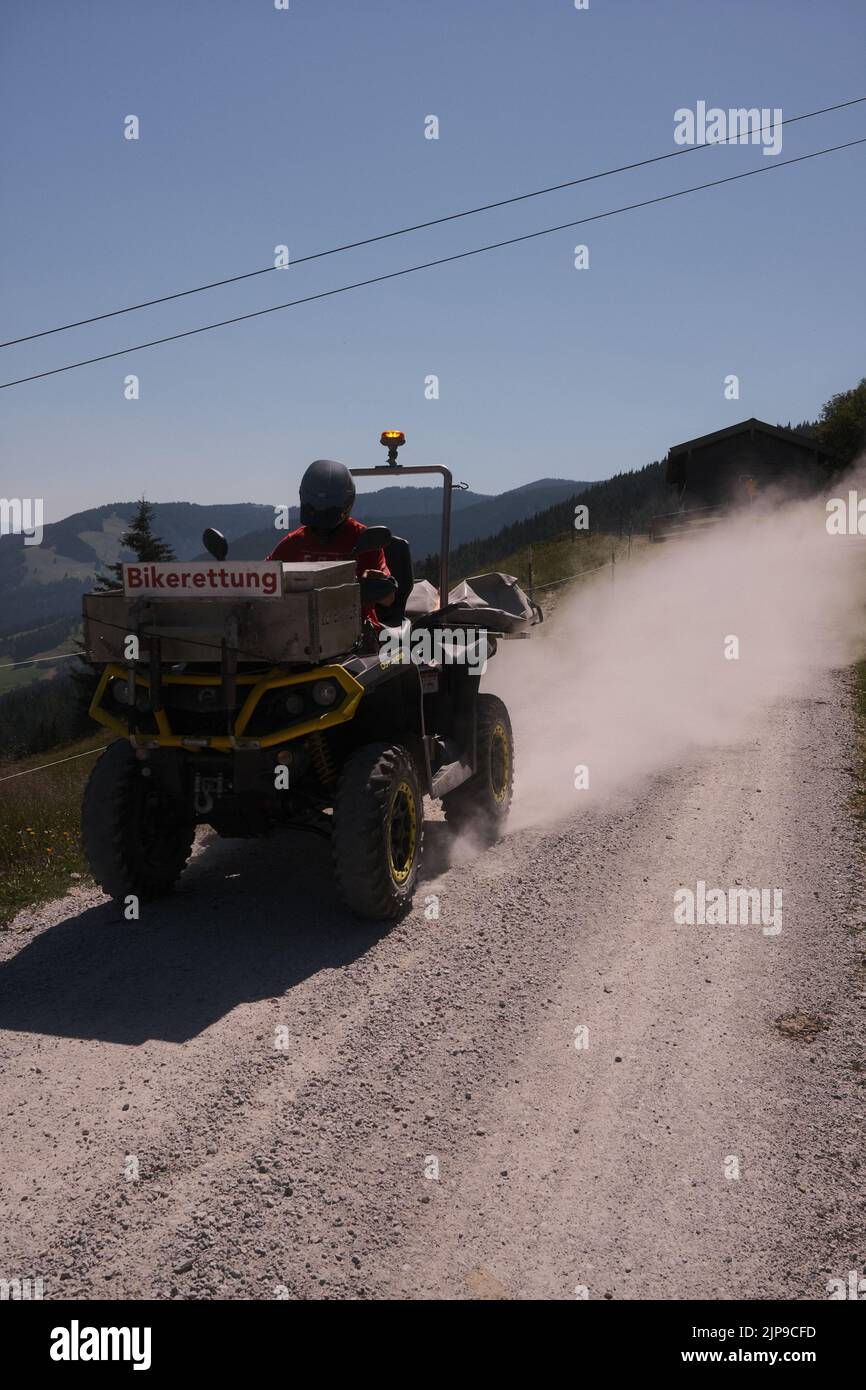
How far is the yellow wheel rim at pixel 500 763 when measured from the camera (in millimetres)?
8414

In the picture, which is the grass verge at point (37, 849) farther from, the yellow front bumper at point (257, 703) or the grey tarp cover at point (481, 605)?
the grey tarp cover at point (481, 605)

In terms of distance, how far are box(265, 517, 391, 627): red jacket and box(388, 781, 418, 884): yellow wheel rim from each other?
5.67 ft

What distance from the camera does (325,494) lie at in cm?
713

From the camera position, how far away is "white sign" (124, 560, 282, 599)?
5.71m

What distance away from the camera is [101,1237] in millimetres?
3533

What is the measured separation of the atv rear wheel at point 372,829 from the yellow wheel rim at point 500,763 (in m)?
2.01

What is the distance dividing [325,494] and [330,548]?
40 cm

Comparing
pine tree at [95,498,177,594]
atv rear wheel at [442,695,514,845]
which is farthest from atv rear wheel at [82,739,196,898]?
pine tree at [95,498,177,594]

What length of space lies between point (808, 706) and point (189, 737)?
31.4 feet

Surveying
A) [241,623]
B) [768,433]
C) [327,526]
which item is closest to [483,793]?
[327,526]

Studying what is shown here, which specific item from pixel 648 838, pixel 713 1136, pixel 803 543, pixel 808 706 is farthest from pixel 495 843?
pixel 803 543

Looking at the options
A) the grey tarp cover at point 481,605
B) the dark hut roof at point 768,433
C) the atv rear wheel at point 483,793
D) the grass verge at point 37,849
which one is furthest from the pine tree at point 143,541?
the atv rear wheel at point 483,793

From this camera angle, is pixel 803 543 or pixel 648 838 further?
pixel 803 543

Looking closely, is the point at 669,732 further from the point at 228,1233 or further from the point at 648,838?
the point at 228,1233
